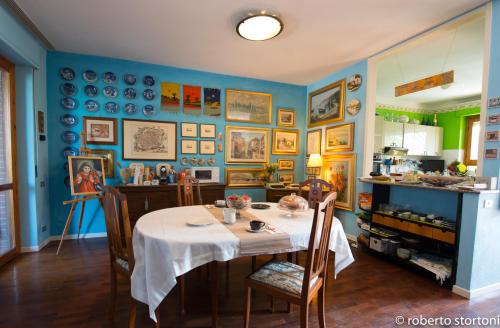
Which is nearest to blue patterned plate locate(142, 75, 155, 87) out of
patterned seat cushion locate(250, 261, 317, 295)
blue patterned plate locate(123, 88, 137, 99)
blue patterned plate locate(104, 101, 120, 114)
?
blue patterned plate locate(123, 88, 137, 99)

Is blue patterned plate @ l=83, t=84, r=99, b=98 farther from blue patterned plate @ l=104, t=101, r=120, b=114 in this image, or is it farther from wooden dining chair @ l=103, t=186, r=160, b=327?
wooden dining chair @ l=103, t=186, r=160, b=327

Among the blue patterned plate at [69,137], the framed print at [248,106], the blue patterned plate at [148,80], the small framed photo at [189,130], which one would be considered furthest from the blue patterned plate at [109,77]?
the framed print at [248,106]

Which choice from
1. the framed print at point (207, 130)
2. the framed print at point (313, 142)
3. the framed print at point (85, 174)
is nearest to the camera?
the framed print at point (85, 174)

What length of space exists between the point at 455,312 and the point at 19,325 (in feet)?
11.2

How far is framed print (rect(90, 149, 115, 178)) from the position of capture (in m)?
3.55

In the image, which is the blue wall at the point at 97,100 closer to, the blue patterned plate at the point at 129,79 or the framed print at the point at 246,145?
the blue patterned plate at the point at 129,79

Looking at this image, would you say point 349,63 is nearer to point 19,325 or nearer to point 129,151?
point 129,151

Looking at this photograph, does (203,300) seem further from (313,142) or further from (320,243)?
(313,142)

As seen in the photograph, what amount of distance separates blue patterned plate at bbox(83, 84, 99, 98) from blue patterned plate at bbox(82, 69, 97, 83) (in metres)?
0.08

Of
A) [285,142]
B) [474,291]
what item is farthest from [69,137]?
[474,291]

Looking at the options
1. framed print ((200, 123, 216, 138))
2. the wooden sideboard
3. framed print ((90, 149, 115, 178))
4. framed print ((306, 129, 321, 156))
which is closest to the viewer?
the wooden sideboard

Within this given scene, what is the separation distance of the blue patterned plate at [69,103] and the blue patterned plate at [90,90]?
8.0 inches

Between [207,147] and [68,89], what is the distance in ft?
7.20

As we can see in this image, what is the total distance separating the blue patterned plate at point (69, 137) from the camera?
11.3 feet
